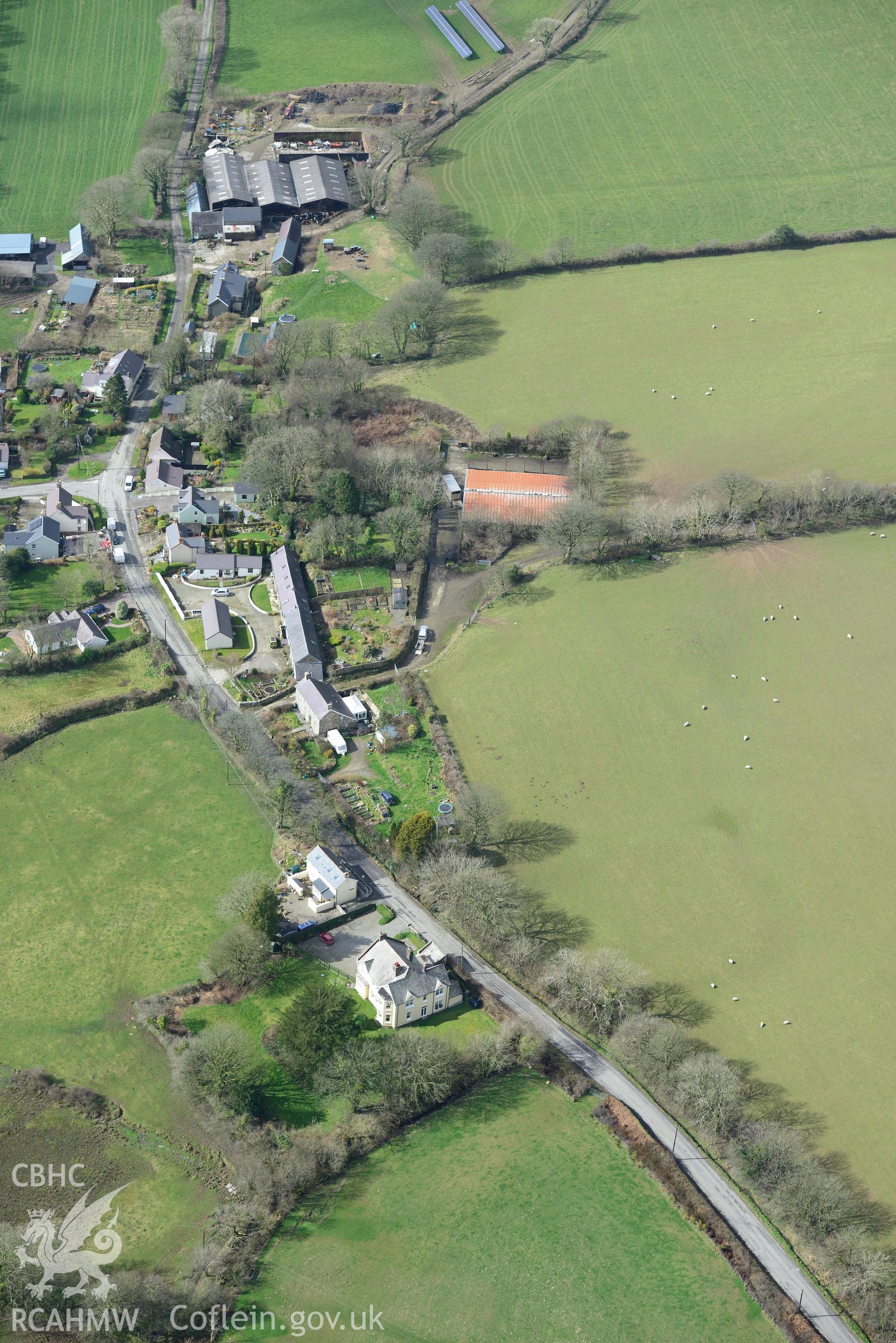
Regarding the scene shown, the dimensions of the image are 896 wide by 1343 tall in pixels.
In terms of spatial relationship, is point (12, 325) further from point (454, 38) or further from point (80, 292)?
point (454, 38)

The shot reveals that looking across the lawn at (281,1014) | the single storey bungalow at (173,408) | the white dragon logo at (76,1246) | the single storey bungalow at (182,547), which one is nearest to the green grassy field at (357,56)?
the single storey bungalow at (173,408)

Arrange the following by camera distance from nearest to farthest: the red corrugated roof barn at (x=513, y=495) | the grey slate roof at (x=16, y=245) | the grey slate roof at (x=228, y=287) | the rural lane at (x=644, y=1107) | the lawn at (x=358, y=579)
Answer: the rural lane at (x=644, y=1107)
the lawn at (x=358, y=579)
the red corrugated roof barn at (x=513, y=495)
the grey slate roof at (x=228, y=287)
the grey slate roof at (x=16, y=245)

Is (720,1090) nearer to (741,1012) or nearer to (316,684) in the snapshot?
(741,1012)

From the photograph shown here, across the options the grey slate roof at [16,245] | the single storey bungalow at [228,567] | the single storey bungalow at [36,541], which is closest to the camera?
the single storey bungalow at [228,567]

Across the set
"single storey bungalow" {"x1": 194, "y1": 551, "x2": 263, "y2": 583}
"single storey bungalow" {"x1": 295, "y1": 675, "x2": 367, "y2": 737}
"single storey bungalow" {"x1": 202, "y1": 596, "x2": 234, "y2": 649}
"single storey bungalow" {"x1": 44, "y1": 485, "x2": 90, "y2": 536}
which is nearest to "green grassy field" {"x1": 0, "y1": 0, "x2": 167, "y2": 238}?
"single storey bungalow" {"x1": 44, "y1": 485, "x2": 90, "y2": 536}

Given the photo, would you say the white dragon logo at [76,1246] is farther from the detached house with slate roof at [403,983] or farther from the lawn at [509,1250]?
the detached house with slate roof at [403,983]

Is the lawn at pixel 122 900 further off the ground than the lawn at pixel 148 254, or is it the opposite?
the lawn at pixel 148 254

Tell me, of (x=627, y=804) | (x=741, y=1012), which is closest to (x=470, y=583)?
(x=627, y=804)

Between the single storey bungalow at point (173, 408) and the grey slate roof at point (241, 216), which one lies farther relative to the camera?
the grey slate roof at point (241, 216)
